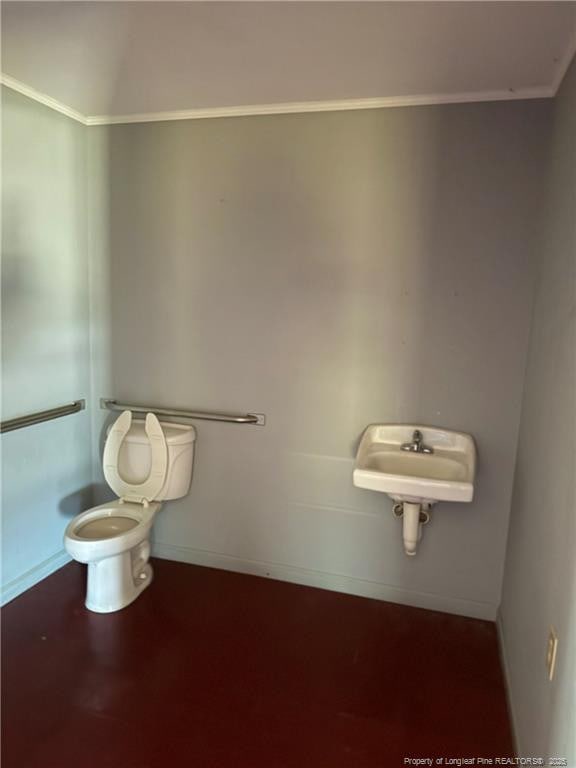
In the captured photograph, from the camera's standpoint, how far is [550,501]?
58.9 inches

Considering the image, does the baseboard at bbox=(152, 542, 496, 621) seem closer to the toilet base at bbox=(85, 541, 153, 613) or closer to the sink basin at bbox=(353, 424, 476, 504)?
the toilet base at bbox=(85, 541, 153, 613)

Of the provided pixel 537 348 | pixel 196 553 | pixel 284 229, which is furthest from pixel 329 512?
pixel 284 229

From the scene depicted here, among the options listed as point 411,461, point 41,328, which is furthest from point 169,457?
point 411,461

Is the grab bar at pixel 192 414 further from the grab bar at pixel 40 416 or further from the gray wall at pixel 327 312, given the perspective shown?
the grab bar at pixel 40 416

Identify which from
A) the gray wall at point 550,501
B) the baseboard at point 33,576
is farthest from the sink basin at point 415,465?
the baseboard at point 33,576

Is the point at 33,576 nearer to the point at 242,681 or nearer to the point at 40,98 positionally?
the point at 242,681

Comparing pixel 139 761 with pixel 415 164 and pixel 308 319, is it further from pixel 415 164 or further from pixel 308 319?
pixel 415 164

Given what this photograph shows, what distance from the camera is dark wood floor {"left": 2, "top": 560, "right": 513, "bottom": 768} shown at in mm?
1661

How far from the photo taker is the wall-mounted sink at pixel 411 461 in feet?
6.42

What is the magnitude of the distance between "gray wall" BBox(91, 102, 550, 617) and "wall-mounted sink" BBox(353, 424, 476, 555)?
0.25 ft

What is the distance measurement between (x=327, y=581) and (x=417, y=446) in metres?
0.86

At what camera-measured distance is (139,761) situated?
160 cm

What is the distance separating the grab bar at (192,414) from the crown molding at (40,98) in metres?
1.40

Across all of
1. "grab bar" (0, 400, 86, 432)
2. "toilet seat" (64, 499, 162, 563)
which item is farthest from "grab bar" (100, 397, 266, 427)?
"toilet seat" (64, 499, 162, 563)
